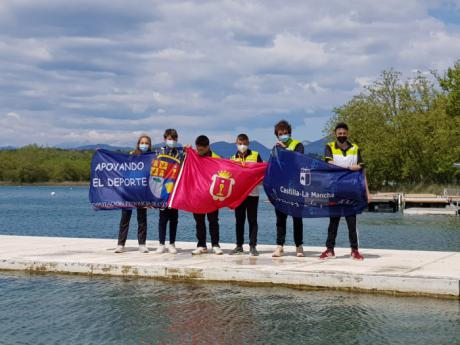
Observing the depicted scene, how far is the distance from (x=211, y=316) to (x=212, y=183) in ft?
15.4

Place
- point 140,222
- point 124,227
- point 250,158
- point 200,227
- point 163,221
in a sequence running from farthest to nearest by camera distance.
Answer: point 124,227, point 140,222, point 163,221, point 200,227, point 250,158

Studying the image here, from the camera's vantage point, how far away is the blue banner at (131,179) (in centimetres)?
1342

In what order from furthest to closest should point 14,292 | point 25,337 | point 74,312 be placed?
point 14,292 → point 74,312 → point 25,337

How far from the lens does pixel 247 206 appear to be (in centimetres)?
1280

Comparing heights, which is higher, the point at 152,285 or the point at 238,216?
the point at 238,216

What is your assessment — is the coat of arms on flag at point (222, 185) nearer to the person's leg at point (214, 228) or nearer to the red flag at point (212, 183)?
the red flag at point (212, 183)

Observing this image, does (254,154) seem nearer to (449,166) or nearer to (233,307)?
(233,307)

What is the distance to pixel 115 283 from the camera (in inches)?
430

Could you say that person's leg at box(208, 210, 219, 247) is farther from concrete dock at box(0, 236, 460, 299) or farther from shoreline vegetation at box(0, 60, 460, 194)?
shoreline vegetation at box(0, 60, 460, 194)

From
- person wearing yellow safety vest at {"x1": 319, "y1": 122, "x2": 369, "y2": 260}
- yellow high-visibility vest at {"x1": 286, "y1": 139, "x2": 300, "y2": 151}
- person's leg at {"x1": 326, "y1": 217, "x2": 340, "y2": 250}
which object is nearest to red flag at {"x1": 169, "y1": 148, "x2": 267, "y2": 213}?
yellow high-visibility vest at {"x1": 286, "y1": 139, "x2": 300, "y2": 151}

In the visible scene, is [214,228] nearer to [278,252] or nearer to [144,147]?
[278,252]

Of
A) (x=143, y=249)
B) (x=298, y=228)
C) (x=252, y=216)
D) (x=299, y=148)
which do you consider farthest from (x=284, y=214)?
(x=143, y=249)

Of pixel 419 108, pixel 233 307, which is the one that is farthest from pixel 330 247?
pixel 419 108

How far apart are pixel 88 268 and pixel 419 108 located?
7247 cm
